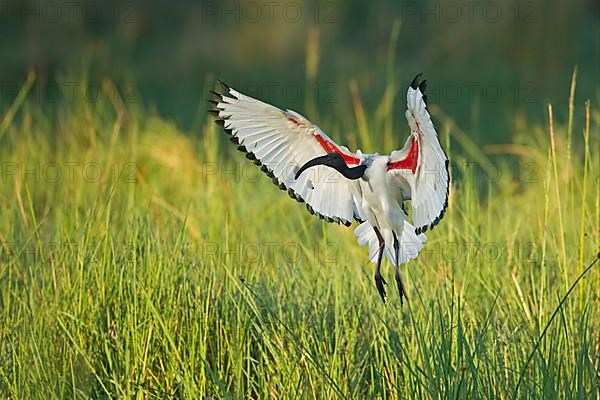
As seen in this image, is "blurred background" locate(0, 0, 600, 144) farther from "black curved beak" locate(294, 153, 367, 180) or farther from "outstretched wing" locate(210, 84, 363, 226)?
"black curved beak" locate(294, 153, 367, 180)

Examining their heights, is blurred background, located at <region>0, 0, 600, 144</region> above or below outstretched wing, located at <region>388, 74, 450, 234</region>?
above

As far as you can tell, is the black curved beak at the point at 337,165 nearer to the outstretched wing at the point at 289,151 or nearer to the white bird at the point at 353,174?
the white bird at the point at 353,174

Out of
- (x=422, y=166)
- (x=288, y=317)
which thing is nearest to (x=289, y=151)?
(x=422, y=166)

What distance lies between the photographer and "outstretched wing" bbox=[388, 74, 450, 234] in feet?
6.23

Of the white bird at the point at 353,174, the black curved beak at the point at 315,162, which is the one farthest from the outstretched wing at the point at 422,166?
the black curved beak at the point at 315,162

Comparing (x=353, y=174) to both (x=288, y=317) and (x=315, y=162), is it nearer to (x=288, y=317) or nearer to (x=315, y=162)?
(x=315, y=162)

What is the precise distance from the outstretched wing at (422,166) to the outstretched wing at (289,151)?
147 mm

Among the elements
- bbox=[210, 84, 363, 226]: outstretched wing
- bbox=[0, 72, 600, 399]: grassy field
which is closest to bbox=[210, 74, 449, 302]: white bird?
bbox=[210, 84, 363, 226]: outstretched wing

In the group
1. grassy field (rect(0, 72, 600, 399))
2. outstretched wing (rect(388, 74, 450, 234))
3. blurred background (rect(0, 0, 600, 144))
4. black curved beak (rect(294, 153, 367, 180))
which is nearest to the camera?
outstretched wing (rect(388, 74, 450, 234))

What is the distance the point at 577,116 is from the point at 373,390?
13.8 feet

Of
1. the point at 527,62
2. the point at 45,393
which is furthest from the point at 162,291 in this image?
the point at 527,62

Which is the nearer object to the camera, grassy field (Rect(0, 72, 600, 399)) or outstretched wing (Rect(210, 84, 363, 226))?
outstretched wing (Rect(210, 84, 363, 226))

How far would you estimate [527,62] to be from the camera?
8.69 m

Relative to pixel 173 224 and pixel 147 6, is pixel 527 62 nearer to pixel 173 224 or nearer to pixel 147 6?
pixel 147 6
